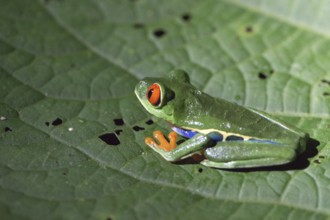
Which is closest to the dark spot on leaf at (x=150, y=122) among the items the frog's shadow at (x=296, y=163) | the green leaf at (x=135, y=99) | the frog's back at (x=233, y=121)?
the green leaf at (x=135, y=99)

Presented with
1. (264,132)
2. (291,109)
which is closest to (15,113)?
(264,132)

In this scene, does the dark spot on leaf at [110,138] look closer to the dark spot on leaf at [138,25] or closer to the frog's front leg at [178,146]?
the frog's front leg at [178,146]

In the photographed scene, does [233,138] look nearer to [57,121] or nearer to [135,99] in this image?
[135,99]

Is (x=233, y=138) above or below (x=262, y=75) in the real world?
below

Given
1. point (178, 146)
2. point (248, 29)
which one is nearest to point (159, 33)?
point (248, 29)

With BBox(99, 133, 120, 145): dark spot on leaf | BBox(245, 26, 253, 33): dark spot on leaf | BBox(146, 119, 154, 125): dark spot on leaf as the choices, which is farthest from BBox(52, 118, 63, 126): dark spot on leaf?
BBox(245, 26, 253, 33): dark spot on leaf

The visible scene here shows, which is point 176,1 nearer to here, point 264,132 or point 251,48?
point 251,48

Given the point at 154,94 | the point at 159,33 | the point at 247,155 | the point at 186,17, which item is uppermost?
the point at 186,17
